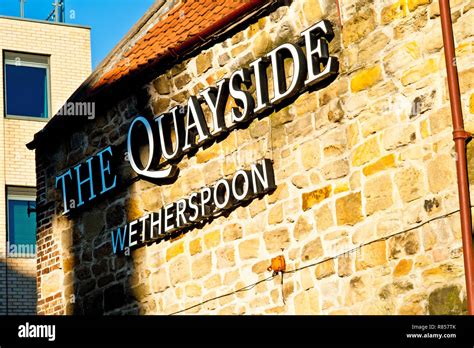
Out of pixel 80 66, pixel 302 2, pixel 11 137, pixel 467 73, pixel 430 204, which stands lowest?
pixel 430 204

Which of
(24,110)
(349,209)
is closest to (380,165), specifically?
(349,209)

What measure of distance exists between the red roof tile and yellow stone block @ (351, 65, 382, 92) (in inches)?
64.7

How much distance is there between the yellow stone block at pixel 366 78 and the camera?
33.6 feet

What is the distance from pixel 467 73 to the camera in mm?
9328

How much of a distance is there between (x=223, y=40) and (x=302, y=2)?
1.36 m

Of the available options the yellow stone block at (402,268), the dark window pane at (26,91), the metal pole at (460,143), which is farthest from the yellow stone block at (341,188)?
the dark window pane at (26,91)

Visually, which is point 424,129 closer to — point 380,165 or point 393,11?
point 380,165

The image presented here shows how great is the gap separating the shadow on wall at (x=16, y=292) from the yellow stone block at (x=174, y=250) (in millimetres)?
12895

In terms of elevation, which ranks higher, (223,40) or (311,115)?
(223,40)

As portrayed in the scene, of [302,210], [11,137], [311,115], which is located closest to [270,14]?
[311,115]

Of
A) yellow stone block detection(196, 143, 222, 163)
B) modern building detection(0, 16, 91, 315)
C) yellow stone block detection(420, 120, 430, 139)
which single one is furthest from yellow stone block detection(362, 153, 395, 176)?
modern building detection(0, 16, 91, 315)

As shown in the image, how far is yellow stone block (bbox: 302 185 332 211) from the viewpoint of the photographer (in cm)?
1066

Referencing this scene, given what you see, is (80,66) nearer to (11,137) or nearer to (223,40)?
(11,137)

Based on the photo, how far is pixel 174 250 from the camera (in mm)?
12695
